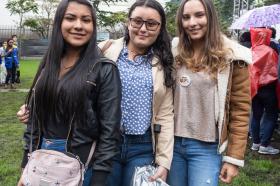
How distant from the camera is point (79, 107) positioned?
2363mm

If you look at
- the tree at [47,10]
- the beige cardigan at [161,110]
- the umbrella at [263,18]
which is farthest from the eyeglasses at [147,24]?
the tree at [47,10]

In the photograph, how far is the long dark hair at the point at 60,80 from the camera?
7.73ft

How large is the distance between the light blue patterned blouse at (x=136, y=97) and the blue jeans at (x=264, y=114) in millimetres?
3994

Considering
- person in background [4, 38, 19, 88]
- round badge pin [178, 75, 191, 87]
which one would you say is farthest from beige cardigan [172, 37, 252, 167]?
person in background [4, 38, 19, 88]

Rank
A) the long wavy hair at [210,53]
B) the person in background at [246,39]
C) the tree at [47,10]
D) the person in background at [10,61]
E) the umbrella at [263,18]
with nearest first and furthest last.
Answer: the long wavy hair at [210,53], the person in background at [246,39], the umbrella at [263,18], the person in background at [10,61], the tree at [47,10]

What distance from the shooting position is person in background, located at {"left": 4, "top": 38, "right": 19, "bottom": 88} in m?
14.6

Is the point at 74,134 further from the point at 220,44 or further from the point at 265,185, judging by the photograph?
the point at 265,185

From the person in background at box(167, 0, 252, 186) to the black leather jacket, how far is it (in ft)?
1.95

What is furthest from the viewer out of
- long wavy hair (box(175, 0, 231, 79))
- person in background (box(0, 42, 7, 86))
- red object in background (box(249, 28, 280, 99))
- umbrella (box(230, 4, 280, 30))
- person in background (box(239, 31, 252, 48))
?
person in background (box(0, 42, 7, 86))

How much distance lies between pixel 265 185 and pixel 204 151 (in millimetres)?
2584

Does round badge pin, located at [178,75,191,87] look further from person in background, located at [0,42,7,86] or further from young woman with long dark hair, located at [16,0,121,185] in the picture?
person in background, located at [0,42,7,86]

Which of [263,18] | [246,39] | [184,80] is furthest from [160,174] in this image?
[263,18]

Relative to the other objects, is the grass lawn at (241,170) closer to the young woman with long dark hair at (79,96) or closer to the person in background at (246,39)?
the person in background at (246,39)

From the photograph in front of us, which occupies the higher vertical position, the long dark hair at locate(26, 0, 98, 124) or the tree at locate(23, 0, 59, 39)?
the tree at locate(23, 0, 59, 39)
